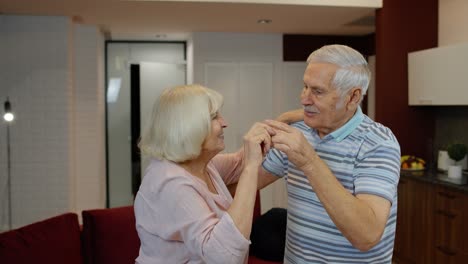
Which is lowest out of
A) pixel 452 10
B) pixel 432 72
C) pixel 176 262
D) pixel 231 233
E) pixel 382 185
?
pixel 176 262

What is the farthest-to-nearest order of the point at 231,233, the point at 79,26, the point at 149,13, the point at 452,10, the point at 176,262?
the point at 79,26 → the point at 149,13 → the point at 452,10 → the point at 176,262 → the point at 231,233

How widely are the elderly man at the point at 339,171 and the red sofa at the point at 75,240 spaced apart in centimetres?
105

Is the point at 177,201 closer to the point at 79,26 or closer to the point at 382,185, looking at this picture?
the point at 382,185

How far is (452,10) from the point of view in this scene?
4621 millimetres

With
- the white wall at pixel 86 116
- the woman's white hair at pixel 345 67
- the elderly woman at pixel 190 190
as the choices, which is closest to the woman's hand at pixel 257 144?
the elderly woman at pixel 190 190

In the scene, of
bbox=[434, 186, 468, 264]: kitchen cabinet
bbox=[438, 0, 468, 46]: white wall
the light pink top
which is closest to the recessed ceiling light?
bbox=[438, 0, 468, 46]: white wall

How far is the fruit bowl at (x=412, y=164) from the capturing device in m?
4.47

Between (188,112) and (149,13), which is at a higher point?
(149,13)

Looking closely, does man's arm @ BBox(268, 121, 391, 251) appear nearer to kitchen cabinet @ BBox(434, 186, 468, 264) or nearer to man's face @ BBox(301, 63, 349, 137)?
man's face @ BBox(301, 63, 349, 137)

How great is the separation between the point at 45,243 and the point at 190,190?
1080 mm

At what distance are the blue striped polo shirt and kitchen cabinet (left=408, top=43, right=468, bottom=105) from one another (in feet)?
9.58

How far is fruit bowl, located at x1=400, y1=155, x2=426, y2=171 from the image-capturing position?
447cm

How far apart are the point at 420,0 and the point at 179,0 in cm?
240

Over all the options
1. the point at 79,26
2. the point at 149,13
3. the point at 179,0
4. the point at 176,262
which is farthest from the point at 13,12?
the point at 176,262
